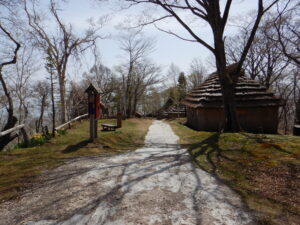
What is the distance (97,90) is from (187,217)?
7.39 meters

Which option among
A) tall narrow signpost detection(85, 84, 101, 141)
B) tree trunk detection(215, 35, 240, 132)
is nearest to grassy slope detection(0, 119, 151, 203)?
tall narrow signpost detection(85, 84, 101, 141)

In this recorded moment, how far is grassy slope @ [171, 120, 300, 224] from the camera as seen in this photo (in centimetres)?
355

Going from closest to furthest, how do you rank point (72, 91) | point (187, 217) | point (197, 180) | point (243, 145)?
point (187, 217) < point (197, 180) < point (243, 145) < point (72, 91)

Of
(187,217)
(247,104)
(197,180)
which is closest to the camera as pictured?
(187,217)

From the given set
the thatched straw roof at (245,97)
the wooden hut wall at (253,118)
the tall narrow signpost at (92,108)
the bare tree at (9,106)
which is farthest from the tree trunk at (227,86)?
the bare tree at (9,106)

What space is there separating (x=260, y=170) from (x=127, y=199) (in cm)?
360

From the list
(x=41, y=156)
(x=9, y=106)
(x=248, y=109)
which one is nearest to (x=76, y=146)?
(x=41, y=156)

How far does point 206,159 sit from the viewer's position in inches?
261

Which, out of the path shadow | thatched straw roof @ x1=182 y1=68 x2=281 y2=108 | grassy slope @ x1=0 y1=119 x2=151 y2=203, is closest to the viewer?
grassy slope @ x1=0 y1=119 x2=151 y2=203

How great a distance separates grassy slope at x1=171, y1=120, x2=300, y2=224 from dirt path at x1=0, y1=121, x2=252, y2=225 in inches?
15.3

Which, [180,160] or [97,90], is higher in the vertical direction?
[97,90]

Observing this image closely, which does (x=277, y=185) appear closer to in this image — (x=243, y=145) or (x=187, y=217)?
(x=187, y=217)

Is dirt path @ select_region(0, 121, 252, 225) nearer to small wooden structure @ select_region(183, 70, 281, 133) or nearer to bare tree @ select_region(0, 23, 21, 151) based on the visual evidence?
bare tree @ select_region(0, 23, 21, 151)

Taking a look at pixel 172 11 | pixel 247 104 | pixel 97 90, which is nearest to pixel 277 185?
pixel 97 90
